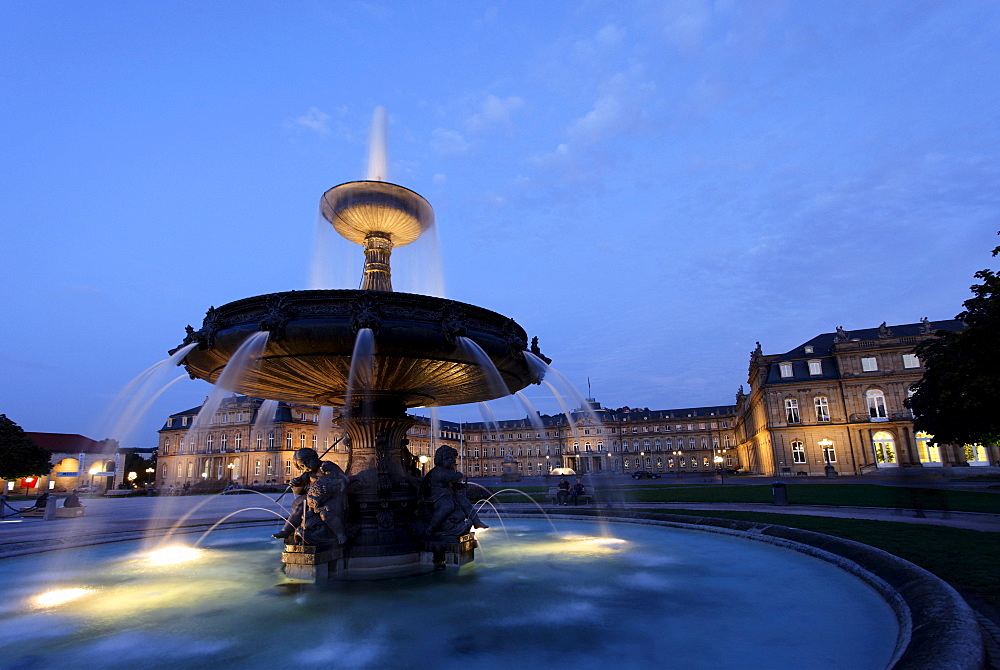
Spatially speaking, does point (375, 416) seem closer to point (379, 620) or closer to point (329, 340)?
point (329, 340)

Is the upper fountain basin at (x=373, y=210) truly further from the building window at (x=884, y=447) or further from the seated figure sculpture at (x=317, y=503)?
the building window at (x=884, y=447)

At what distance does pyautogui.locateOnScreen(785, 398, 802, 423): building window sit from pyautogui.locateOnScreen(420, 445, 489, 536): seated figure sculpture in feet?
189

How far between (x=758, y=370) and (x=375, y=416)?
216ft


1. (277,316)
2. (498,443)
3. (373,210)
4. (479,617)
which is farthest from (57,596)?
(498,443)

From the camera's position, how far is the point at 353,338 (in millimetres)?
6949

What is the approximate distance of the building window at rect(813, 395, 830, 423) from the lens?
54406 millimetres

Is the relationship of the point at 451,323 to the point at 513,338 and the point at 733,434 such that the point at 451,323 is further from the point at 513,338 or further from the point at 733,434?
the point at 733,434

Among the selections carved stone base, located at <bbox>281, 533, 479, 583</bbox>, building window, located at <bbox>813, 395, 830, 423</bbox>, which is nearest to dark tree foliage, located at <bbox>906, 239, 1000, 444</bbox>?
carved stone base, located at <bbox>281, 533, 479, 583</bbox>

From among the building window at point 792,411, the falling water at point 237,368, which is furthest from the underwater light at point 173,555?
the building window at point 792,411

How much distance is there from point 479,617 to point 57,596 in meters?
5.11

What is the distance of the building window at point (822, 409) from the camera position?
54406 mm

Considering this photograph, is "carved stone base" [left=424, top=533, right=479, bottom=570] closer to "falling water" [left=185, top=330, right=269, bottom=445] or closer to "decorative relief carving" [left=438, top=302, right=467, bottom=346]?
"decorative relief carving" [left=438, top=302, right=467, bottom=346]

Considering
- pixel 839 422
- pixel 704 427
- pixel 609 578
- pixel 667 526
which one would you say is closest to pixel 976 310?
pixel 667 526

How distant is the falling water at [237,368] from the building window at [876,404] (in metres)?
61.3
